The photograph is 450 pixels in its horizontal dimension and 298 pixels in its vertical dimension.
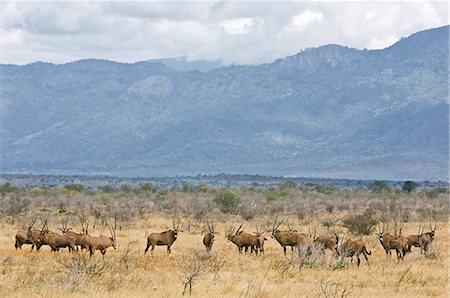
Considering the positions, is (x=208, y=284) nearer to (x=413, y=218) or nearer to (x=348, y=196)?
(x=413, y=218)

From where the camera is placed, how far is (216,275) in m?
22.5

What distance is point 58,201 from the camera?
69438 mm

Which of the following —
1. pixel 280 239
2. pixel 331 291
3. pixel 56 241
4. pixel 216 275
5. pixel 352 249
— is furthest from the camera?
pixel 280 239

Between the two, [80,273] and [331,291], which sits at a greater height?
[80,273]

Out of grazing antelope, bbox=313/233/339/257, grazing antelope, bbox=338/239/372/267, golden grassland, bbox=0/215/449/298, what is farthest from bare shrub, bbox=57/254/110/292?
grazing antelope, bbox=313/233/339/257

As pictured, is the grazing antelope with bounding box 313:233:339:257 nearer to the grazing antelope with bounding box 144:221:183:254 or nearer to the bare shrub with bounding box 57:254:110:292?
the grazing antelope with bounding box 144:221:183:254

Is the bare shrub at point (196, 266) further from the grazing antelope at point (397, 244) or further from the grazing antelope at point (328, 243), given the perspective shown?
the grazing antelope at point (397, 244)

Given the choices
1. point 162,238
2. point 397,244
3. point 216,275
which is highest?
point 397,244

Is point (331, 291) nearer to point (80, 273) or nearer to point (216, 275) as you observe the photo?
point (216, 275)

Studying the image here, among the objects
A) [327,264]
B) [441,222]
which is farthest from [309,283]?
[441,222]

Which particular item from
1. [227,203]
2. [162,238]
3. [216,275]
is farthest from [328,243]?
[227,203]

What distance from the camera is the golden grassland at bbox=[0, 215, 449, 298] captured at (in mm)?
19375

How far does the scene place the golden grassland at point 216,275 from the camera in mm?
19375

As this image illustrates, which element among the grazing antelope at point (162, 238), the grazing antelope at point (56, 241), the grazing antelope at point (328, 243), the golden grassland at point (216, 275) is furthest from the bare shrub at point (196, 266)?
the grazing antelope at point (56, 241)
